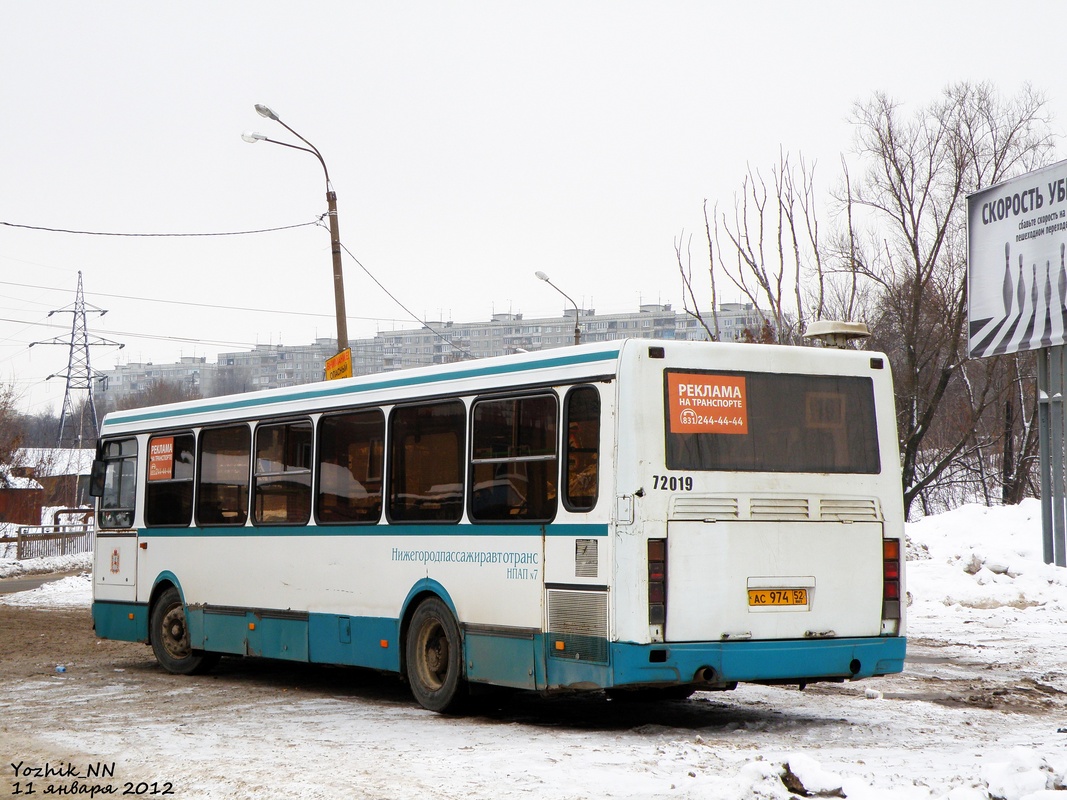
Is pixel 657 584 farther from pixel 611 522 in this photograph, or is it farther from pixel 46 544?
pixel 46 544

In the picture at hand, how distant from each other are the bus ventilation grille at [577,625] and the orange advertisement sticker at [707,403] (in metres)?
1.30

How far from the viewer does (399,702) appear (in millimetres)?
11852

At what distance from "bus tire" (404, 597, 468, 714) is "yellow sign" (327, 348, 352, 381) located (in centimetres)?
938

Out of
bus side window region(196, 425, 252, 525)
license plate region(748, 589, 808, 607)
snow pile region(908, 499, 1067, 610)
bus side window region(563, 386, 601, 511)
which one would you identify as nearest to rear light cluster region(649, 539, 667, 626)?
bus side window region(563, 386, 601, 511)

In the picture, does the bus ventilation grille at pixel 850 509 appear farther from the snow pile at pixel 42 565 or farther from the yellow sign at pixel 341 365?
the snow pile at pixel 42 565

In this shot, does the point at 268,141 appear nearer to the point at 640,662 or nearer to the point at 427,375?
the point at 427,375

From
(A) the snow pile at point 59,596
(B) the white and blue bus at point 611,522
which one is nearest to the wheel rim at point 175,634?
(B) the white and blue bus at point 611,522

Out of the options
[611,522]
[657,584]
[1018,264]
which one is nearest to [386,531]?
[611,522]

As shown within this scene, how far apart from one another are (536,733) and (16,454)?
174 ft

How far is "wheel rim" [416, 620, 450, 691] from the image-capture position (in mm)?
10977

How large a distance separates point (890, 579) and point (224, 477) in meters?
6.82

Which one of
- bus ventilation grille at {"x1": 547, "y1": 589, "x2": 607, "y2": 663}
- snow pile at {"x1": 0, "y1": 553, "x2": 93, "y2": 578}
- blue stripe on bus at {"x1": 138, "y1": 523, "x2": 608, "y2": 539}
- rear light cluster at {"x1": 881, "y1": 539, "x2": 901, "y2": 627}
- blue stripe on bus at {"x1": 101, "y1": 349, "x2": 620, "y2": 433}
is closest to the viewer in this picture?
bus ventilation grille at {"x1": 547, "y1": 589, "x2": 607, "y2": 663}

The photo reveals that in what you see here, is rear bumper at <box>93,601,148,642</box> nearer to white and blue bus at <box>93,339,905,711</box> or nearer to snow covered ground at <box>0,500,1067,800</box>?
snow covered ground at <box>0,500,1067,800</box>

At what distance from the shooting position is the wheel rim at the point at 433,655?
36.0ft
